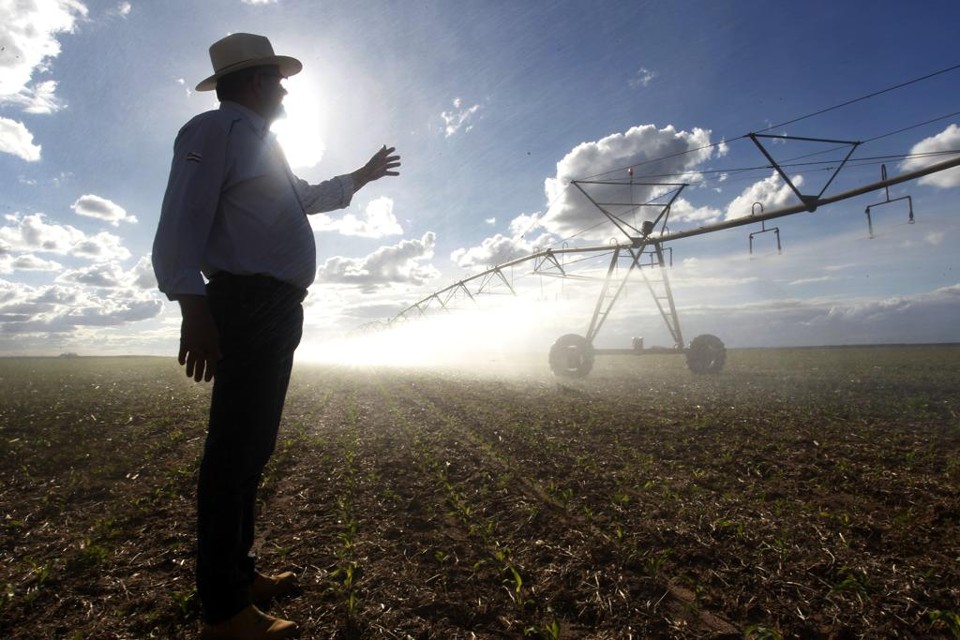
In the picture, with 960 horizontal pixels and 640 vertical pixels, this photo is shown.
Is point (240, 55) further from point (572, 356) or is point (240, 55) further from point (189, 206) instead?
point (572, 356)

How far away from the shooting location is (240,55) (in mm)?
2758

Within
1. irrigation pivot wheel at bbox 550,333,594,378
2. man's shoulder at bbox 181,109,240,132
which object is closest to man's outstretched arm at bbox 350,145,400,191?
man's shoulder at bbox 181,109,240,132

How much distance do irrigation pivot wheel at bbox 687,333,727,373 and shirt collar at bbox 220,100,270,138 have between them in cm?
2084

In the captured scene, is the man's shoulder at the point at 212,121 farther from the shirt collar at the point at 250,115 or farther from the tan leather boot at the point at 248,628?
the tan leather boot at the point at 248,628

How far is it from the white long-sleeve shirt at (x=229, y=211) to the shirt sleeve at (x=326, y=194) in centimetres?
34

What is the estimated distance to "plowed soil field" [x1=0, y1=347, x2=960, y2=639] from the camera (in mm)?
2746

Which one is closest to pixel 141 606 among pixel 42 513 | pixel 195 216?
pixel 195 216

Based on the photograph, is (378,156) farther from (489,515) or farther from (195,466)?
(195,466)

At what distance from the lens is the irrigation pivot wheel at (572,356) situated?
20.1 meters

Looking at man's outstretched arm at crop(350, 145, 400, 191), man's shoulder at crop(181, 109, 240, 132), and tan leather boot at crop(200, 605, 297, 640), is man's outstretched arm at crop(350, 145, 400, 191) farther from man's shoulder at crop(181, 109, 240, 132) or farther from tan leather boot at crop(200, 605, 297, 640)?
tan leather boot at crop(200, 605, 297, 640)

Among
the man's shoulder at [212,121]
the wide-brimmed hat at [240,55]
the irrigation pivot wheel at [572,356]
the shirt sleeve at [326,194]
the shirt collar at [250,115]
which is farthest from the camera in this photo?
the irrigation pivot wheel at [572,356]

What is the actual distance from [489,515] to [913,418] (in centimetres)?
1029

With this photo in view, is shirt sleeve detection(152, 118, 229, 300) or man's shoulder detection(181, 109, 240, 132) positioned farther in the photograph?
man's shoulder detection(181, 109, 240, 132)

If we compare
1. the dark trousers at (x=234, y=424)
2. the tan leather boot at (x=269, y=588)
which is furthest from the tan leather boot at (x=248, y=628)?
the tan leather boot at (x=269, y=588)
